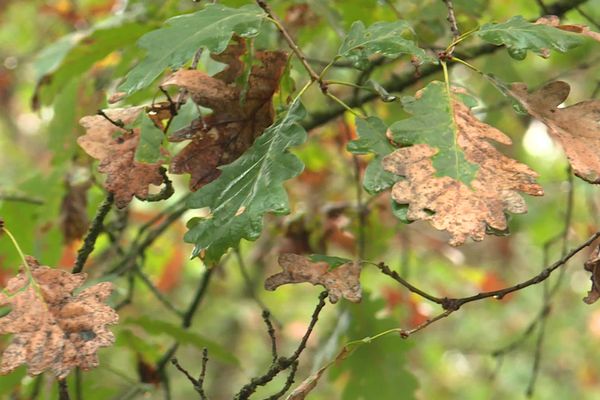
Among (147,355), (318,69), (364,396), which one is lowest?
(364,396)

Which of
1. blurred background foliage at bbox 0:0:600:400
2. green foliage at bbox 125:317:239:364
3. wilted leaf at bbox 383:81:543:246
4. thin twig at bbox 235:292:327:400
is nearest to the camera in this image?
wilted leaf at bbox 383:81:543:246

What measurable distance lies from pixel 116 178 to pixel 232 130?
16 centimetres

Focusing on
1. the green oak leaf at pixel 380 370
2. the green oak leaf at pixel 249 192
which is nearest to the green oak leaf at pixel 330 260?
the green oak leaf at pixel 249 192

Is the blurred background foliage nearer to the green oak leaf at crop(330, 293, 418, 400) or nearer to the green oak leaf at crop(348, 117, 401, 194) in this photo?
the green oak leaf at crop(330, 293, 418, 400)

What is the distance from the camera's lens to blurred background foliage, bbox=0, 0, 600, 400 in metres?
1.71

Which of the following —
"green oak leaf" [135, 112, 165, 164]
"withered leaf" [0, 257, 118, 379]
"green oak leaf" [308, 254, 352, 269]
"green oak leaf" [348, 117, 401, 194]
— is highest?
"green oak leaf" [135, 112, 165, 164]

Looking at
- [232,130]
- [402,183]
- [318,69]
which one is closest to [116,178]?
[232,130]

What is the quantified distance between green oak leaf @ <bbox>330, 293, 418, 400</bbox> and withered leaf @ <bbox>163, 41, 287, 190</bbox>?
31.0 inches

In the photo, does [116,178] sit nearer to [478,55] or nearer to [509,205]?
[509,205]

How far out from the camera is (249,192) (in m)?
0.95

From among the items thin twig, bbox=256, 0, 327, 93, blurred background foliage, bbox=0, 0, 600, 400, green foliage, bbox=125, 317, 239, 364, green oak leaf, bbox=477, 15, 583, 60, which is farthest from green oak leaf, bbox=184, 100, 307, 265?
green foliage, bbox=125, 317, 239, 364

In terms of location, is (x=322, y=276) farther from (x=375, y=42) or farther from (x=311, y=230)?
(x=311, y=230)

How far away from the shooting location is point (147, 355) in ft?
5.80

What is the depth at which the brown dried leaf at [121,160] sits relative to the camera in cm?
101
